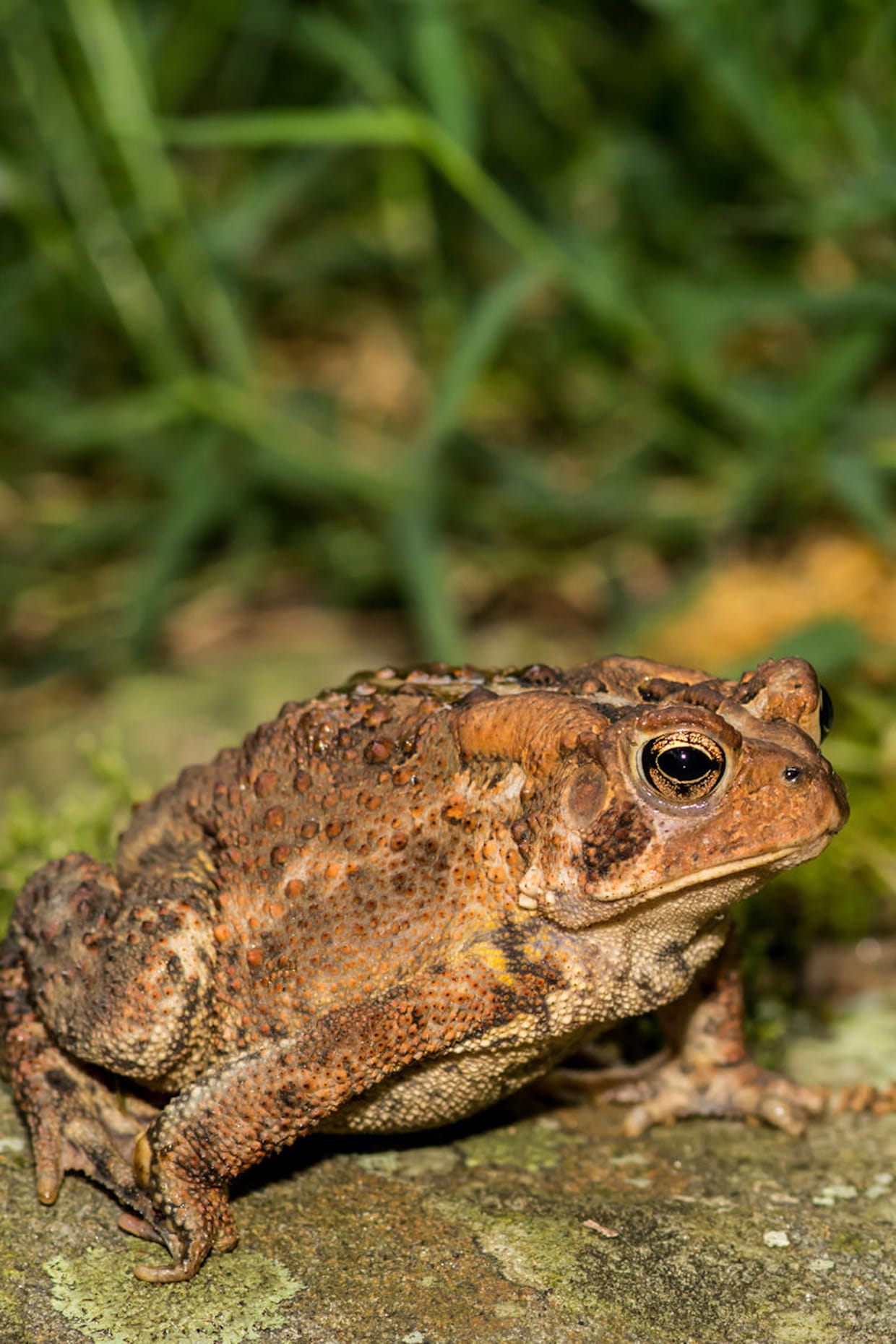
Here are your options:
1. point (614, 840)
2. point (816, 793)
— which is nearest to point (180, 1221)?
point (614, 840)

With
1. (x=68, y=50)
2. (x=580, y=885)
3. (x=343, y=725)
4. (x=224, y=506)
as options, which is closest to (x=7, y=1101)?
(x=343, y=725)

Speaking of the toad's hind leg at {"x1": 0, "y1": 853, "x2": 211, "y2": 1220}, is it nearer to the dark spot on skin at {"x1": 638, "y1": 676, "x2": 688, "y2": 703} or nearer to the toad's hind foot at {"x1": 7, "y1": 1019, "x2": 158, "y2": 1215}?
the toad's hind foot at {"x1": 7, "y1": 1019, "x2": 158, "y2": 1215}

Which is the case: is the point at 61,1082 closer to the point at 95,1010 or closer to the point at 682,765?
the point at 95,1010

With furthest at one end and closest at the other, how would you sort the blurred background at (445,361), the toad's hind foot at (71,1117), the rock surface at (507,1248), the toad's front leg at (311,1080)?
1. the blurred background at (445,361)
2. the toad's hind foot at (71,1117)
3. the toad's front leg at (311,1080)
4. the rock surface at (507,1248)

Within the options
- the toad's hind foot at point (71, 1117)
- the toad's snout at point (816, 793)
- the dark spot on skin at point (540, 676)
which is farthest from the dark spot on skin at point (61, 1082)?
the toad's snout at point (816, 793)

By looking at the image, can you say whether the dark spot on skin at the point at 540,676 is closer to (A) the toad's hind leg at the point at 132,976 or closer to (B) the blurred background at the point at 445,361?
(A) the toad's hind leg at the point at 132,976

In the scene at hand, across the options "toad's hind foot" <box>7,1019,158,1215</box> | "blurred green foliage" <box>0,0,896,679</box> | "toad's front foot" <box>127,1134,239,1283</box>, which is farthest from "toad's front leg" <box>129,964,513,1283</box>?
"blurred green foliage" <box>0,0,896,679</box>
